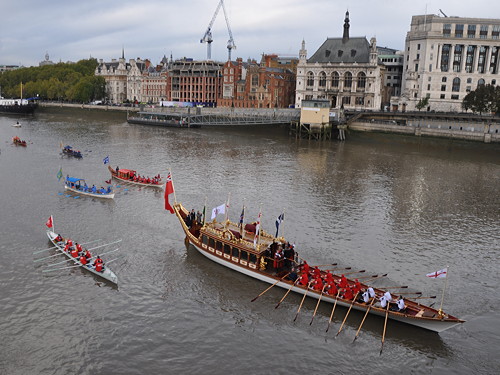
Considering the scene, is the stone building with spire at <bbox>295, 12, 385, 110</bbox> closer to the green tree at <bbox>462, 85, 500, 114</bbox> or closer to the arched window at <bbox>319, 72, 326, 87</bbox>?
the arched window at <bbox>319, 72, 326, 87</bbox>

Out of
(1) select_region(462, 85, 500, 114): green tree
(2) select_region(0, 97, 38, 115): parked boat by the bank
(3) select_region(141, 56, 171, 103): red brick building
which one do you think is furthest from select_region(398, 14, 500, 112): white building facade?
(2) select_region(0, 97, 38, 115): parked boat by the bank

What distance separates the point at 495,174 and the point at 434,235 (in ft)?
115

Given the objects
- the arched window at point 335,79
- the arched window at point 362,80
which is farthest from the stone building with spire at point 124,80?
the arched window at point 362,80

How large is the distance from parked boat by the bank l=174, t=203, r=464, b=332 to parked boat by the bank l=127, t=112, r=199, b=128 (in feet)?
294

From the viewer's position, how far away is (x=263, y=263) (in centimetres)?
2916

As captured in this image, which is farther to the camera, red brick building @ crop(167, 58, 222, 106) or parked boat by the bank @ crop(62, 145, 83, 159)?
red brick building @ crop(167, 58, 222, 106)

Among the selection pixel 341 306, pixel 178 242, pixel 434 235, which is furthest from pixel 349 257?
pixel 178 242

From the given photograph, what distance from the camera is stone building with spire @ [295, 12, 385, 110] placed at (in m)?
122

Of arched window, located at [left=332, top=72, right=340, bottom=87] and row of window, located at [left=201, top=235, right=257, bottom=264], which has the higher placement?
arched window, located at [left=332, top=72, right=340, bottom=87]

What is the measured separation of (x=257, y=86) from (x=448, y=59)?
52.0 m

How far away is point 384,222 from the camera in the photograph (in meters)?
42.5

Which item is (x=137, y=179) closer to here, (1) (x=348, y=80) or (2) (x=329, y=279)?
(2) (x=329, y=279)

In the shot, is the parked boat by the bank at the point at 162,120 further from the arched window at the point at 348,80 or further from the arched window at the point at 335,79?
the arched window at the point at 348,80

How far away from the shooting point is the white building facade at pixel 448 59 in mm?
114125
